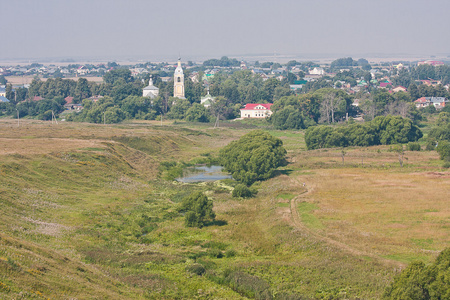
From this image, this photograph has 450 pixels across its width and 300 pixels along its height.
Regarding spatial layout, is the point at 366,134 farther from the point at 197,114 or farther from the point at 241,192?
the point at 197,114

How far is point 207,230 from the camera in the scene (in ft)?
123

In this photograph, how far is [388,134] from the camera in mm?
79250

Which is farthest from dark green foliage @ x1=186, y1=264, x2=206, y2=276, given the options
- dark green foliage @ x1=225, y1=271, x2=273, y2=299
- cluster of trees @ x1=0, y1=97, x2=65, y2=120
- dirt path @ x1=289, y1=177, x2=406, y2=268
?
cluster of trees @ x1=0, y1=97, x2=65, y2=120

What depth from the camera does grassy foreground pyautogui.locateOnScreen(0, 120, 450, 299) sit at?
83.9ft

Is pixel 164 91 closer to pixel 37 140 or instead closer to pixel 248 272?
pixel 37 140

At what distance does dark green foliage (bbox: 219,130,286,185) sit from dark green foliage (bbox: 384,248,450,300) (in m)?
31.2

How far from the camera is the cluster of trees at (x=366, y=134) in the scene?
7725 centimetres

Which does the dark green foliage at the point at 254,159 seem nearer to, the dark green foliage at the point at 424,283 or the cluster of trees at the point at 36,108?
the dark green foliage at the point at 424,283

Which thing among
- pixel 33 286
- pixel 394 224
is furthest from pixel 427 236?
pixel 33 286

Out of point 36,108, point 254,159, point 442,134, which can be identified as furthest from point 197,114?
point 254,159

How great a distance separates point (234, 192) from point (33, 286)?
28171 millimetres

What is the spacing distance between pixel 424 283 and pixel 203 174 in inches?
1644

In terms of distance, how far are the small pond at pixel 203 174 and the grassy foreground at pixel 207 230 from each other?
352cm

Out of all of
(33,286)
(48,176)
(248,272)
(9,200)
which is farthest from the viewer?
(48,176)
